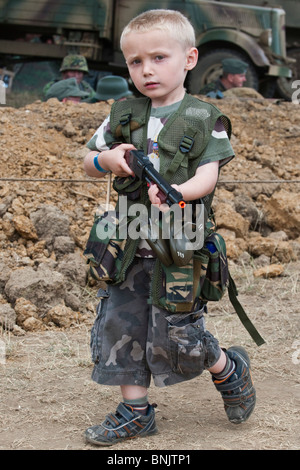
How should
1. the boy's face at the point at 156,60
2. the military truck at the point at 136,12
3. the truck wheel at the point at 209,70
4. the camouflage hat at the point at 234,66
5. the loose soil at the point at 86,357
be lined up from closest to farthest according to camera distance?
1. the boy's face at the point at 156,60
2. the loose soil at the point at 86,357
3. the camouflage hat at the point at 234,66
4. the truck wheel at the point at 209,70
5. the military truck at the point at 136,12

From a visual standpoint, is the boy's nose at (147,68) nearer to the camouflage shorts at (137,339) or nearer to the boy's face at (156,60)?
the boy's face at (156,60)

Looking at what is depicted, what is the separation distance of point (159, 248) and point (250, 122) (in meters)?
5.25

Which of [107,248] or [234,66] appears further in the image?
[234,66]

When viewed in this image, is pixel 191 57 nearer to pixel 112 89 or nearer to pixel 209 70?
pixel 112 89

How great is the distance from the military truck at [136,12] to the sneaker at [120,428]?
7.42 metres

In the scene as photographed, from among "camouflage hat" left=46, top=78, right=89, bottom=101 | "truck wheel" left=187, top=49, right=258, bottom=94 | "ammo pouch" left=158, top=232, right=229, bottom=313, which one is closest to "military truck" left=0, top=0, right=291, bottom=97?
"truck wheel" left=187, top=49, right=258, bottom=94

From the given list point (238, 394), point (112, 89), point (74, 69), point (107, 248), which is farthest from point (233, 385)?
point (74, 69)

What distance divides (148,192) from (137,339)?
1.78 ft

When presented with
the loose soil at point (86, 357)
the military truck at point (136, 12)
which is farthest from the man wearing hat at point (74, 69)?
the loose soil at point (86, 357)

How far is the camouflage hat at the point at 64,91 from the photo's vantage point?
7.88 metres

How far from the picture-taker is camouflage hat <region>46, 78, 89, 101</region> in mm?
7879

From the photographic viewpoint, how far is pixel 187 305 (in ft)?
8.03

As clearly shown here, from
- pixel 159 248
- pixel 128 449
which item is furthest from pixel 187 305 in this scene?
pixel 128 449

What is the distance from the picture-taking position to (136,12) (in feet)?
33.2
